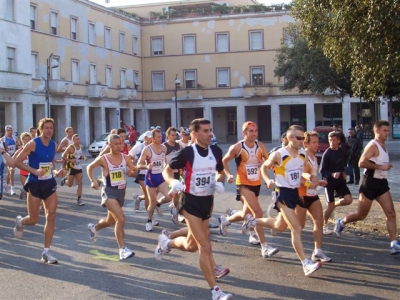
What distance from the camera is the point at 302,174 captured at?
8.45 metres

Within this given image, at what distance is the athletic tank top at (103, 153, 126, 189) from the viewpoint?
910cm

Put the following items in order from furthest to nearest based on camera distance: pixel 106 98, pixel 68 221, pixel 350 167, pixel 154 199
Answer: pixel 106 98
pixel 350 167
pixel 68 221
pixel 154 199

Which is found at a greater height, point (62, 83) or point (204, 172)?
point (62, 83)

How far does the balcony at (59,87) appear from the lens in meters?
45.0

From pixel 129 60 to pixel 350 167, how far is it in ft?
133

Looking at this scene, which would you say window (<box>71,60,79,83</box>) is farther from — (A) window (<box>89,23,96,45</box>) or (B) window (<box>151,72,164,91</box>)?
(B) window (<box>151,72,164,91</box>)

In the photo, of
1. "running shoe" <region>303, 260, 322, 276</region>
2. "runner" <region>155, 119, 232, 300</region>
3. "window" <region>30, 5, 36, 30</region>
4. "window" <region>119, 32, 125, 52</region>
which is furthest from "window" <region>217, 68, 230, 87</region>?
"runner" <region>155, 119, 232, 300</region>

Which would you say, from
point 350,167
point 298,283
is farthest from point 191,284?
point 350,167

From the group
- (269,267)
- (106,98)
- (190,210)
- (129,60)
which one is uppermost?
(129,60)

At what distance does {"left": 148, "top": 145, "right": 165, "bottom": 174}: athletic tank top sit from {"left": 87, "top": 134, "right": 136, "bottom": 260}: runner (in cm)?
231

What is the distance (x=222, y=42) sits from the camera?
58.2 metres

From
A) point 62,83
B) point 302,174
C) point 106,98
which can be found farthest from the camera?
point 106,98

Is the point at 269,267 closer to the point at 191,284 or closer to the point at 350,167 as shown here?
the point at 191,284

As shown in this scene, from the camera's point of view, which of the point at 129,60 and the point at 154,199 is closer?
the point at 154,199
